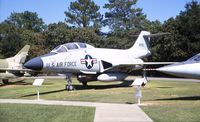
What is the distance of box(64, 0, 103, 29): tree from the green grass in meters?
75.5

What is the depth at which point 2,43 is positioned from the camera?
66875 millimetres

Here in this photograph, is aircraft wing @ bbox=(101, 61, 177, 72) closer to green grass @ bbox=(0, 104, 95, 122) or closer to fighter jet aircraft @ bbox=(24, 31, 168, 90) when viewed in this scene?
fighter jet aircraft @ bbox=(24, 31, 168, 90)

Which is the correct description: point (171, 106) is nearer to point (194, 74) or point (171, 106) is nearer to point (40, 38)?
point (194, 74)

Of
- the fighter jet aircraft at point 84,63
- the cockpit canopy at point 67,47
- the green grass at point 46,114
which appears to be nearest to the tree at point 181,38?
the fighter jet aircraft at point 84,63

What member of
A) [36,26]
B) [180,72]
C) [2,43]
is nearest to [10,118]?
[180,72]

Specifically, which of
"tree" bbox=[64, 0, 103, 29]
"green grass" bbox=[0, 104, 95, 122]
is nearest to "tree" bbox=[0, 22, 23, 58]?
"tree" bbox=[64, 0, 103, 29]

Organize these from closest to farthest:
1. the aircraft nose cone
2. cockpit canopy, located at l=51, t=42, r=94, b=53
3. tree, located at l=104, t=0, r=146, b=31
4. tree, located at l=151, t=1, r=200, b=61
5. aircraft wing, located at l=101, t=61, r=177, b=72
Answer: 1. the aircraft nose cone
2. cockpit canopy, located at l=51, t=42, r=94, b=53
3. aircraft wing, located at l=101, t=61, r=177, b=72
4. tree, located at l=151, t=1, r=200, b=61
5. tree, located at l=104, t=0, r=146, b=31

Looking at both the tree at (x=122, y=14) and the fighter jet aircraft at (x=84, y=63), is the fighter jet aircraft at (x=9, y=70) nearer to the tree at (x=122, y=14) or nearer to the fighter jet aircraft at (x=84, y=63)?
the fighter jet aircraft at (x=84, y=63)

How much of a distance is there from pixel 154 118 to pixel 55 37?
58.5 meters

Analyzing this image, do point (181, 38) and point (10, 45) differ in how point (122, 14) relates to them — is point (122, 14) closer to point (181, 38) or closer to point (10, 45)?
point (10, 45)

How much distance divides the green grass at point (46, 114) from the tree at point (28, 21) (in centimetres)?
9275

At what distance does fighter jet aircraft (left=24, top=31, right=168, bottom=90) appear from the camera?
888 inches

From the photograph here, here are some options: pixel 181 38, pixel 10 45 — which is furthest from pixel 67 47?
pixel 10 45

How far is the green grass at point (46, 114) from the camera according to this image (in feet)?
A: 37.1
